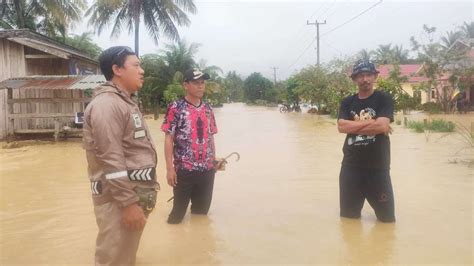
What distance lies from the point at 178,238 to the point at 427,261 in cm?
224

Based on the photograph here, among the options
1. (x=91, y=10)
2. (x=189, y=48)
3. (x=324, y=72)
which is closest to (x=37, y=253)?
(x=91, y=10)

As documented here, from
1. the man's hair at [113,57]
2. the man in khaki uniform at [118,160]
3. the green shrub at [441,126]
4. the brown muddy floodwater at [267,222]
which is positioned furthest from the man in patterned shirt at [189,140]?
the green shrub at [441,126]

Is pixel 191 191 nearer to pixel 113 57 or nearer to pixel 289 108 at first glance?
pixel 113 57

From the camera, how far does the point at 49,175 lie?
8.64 metres

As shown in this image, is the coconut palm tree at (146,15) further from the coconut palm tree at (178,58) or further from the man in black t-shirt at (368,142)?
the man in black t-shirt at (368,142)

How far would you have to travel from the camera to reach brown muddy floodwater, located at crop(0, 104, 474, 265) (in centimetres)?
409

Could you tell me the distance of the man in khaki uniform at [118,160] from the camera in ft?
8.31

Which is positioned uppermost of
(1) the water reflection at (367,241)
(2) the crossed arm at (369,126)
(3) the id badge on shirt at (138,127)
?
(3) the id badge on shirt at (138,127)

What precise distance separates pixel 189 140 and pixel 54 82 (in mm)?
9802

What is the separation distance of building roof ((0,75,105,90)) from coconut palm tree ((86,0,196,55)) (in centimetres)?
1034

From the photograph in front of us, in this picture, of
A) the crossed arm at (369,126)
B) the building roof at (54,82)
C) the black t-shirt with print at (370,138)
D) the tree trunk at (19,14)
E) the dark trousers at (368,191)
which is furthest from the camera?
the tree trunk at (19,14)

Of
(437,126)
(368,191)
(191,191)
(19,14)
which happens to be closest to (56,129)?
(191,191)

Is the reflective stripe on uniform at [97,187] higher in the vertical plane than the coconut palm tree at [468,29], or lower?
lower

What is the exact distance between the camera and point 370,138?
4492 millimetres
